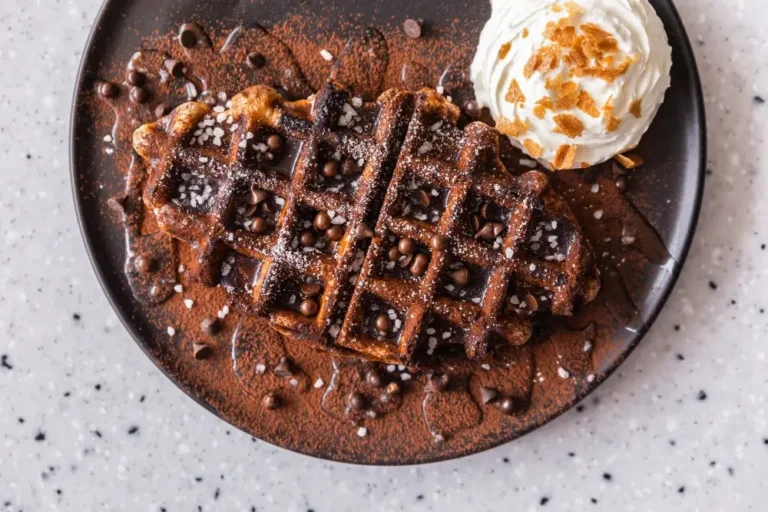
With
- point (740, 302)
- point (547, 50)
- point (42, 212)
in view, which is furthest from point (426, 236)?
point (42, 212)

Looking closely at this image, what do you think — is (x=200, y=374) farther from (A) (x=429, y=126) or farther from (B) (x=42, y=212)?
(A) (x=429, y=126)

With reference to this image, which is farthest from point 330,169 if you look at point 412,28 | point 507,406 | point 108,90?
point 507,406

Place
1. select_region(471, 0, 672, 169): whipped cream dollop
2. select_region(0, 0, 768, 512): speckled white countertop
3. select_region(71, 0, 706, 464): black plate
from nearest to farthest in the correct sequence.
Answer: select_region(471, 0, 672, 169): whipped cream dollop < select_region(71, 0, 706, 464): black plate < select_region(0, 0, 768, 512): speckled white countertop

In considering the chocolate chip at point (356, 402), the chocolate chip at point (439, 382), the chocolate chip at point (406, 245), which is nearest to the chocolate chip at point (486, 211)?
the chocolate chip at point (406, 245)

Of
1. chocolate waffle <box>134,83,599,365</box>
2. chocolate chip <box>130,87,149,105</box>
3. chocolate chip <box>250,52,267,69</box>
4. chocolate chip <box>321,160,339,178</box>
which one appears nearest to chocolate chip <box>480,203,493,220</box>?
chocolate waffle <box>134,83,599,365</box>

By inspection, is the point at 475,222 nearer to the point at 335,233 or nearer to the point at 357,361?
the point at 335,233

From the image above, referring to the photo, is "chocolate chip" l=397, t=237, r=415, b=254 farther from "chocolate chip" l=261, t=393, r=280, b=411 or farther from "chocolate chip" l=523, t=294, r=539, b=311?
"chocolate chip" l=261, t=393, r=280, b=411

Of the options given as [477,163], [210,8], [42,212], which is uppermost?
[210,8]
